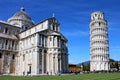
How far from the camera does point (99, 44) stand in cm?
8644

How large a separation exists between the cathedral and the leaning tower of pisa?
27559 millimetres

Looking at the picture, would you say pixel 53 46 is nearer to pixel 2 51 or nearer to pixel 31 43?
pixel 31 43

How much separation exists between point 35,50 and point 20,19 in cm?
2361

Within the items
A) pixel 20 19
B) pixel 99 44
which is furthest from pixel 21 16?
pixel 99 44

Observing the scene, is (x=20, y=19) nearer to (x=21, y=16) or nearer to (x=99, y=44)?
(x=21, y=16)

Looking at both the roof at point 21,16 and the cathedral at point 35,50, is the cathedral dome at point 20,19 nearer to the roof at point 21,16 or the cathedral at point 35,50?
the roof at point 21,16

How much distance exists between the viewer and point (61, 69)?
54.9m

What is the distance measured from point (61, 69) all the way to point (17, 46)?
16660mm

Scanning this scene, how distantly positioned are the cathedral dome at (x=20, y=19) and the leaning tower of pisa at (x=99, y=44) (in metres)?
31.7

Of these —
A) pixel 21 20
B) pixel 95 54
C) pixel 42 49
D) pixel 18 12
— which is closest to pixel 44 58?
pixel 42 49

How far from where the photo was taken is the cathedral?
52.1 m

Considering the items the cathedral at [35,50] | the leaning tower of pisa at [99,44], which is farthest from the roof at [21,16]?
the leaning tower of pisa at [99,44]

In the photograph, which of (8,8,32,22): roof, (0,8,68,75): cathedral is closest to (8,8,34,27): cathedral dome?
(8,8,32,22): roof

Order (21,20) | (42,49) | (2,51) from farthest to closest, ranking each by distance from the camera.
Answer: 1. (21,20)
2. (2,51)
3. (42,49)
